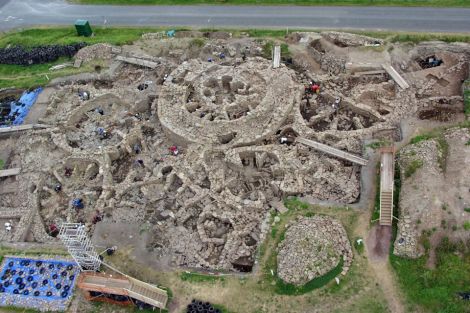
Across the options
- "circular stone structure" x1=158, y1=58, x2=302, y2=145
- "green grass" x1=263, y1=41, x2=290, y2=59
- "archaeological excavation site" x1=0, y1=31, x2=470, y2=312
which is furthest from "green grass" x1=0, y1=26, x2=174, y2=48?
"green grass" x1=263, y1=41, x2=290, y2=59

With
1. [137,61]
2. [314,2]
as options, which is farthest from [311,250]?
[314,2]

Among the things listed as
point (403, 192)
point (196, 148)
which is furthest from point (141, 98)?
point (403, 192)

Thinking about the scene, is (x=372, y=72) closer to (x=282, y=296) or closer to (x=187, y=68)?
(x=187, y=68)

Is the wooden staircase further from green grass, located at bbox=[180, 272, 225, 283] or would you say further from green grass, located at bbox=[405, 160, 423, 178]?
green grass, located at bbox=[180, 272, 225, 283]

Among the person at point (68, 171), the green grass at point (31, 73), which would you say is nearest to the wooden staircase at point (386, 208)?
the person at point (68, 171)

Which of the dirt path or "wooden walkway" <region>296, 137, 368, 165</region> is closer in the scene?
the dirt path

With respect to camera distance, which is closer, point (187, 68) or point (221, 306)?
point (221, 306)

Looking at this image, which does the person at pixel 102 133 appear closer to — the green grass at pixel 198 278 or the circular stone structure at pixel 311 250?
the green grass at pixel 198 278
